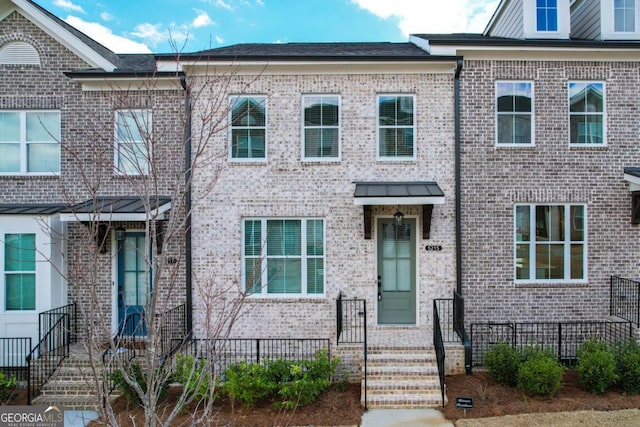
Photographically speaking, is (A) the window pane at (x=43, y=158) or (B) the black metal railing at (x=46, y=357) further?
(A) the window pane at (x=43, y=158)

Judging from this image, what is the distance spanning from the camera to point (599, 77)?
9.59 metres

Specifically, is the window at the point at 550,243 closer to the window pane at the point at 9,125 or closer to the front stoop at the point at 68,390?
the front stoop at the point at 68,390

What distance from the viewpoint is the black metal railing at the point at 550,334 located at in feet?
29.8

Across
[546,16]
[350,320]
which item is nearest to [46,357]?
[350,320]

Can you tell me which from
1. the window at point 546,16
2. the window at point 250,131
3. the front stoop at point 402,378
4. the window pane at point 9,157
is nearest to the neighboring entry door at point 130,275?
the window pane at point 9,157

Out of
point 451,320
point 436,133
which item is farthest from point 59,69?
point 451,320

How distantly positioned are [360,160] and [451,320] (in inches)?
166

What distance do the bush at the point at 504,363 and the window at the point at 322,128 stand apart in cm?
548

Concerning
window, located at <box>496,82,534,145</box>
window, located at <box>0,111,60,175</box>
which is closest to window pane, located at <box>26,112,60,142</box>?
window, located at <box>0,111,60,175</box>

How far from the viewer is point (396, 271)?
9.66 metres

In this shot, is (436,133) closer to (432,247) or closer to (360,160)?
(360,160)

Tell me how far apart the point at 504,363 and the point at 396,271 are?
9.60 ft

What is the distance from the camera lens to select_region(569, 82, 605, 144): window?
9633 mm

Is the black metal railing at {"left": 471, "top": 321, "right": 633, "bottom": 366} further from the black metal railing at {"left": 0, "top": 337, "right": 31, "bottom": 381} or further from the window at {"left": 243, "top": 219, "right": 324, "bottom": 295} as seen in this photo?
the black metal railing at {"left": 0, "top": 337, "right": 31, "bottom": 381}
